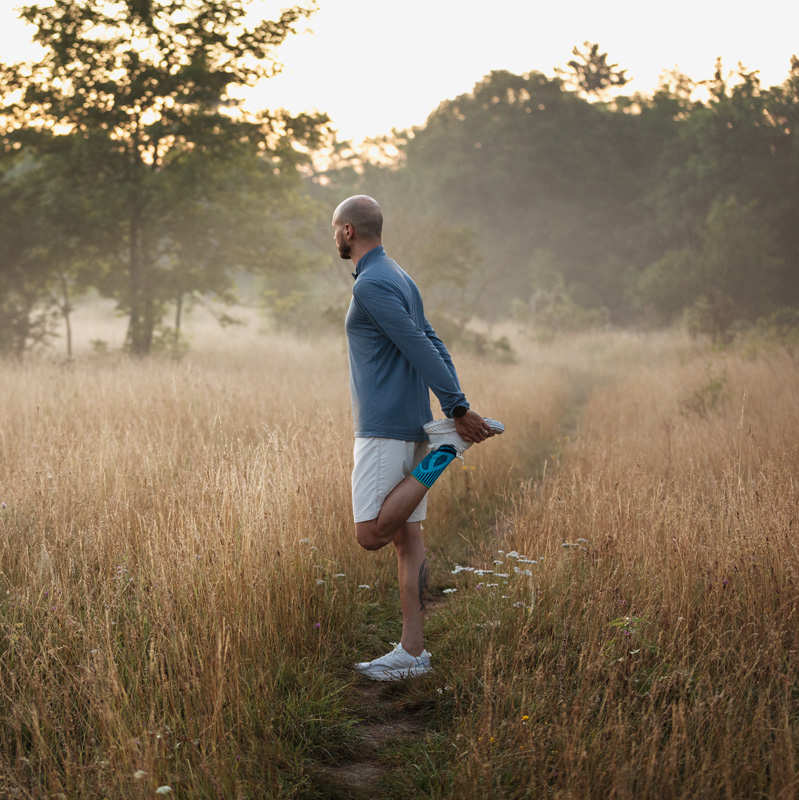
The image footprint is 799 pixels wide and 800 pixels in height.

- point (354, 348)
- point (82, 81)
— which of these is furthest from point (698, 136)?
point (354, 348)

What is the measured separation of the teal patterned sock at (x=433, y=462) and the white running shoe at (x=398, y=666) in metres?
0.93

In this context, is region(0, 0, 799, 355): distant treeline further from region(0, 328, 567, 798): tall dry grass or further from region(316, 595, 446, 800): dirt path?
region(316, 595, 446, 800): dirt path

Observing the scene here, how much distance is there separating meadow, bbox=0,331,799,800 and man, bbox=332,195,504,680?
452 mm

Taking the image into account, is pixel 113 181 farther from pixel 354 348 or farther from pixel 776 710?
pixel 776 710

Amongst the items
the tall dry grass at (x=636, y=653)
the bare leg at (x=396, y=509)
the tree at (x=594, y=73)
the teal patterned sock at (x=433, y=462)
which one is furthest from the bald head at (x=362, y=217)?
the tree at (x=594, y=73)

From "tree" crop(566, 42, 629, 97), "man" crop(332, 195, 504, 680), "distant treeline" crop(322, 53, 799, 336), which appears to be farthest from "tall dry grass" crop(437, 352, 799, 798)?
"tree" crop(566, 42, 629, 97)

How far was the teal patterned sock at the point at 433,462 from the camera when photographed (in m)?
3.40

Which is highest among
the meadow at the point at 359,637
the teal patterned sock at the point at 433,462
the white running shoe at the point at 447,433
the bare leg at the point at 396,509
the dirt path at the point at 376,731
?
the white running shoe at the point at 447,433

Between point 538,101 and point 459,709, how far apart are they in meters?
45.2

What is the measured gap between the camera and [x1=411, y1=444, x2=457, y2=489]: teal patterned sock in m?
3.40

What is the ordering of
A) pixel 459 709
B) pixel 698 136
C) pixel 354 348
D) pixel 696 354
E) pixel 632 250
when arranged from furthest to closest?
pixel 632 250 < pixel 698 136 < pixel 696 354 < pixel 354 348 < pixel 459 709

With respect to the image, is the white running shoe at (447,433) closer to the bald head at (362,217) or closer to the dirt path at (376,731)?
the bald head at (362,217)

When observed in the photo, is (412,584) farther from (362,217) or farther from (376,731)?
(362,217)

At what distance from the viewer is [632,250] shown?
41.2 meters
